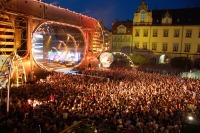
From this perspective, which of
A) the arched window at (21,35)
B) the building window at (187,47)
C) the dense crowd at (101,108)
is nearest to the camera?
the dense crowd at (101,108)

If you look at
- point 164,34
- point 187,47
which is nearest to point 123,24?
point 164,34

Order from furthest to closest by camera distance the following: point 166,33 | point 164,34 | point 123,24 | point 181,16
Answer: point 123,24 < point 164,34 < point 166,33 < point 181,16

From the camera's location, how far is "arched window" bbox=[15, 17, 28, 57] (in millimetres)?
21453

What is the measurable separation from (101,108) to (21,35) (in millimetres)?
13342

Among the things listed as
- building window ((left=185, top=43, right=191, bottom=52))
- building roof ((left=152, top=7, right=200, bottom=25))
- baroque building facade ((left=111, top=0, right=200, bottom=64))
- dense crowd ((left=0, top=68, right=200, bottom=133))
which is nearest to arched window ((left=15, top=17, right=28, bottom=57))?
dense crowd ((left=0, top=68, right=200, bottom=133))

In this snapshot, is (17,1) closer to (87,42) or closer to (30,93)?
(30,93)

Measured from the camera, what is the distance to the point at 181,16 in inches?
1871

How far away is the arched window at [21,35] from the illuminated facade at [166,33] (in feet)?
108

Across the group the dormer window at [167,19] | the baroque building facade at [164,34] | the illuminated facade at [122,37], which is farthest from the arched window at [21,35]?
the dormer window at [167,19]

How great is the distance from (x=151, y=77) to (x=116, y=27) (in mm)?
33460

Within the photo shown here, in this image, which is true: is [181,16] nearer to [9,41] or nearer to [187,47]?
[187,47]

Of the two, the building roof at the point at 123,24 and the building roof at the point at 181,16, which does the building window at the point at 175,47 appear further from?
the building roof at the point at 123,24

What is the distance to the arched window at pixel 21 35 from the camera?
21.5m

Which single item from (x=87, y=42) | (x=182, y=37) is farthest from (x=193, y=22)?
(x=87, y=42)
